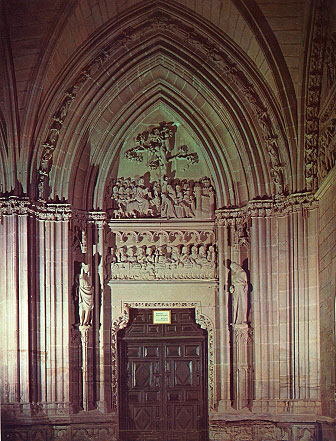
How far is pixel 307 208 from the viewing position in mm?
15266

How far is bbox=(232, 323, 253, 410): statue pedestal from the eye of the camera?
52.0 feet

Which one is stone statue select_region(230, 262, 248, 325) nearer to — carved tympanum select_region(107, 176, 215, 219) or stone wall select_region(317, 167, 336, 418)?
carved tympanum select_region(107, 176, 215, 219)

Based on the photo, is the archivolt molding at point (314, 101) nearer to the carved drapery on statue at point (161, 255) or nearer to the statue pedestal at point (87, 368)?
the carved drapery on statue at point (161, 255)

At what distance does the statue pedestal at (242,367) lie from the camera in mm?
15836

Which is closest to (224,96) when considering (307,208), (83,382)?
(307,208)

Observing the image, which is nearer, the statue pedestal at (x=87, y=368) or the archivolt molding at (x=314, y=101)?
the archivolt molding at (x=314, y=101)

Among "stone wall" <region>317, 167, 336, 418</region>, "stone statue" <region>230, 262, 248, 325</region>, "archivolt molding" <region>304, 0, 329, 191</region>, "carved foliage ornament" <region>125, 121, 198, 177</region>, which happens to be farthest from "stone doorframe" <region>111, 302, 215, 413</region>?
"archivolt molding" <region>304, 0, 329, 191</region>

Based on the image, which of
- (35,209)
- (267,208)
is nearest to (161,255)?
(267,208)

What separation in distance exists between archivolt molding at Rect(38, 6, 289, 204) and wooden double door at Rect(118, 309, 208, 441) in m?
3.33

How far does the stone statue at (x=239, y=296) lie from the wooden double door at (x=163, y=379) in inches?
41.2

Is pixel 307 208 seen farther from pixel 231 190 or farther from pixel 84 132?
pixel 84 132

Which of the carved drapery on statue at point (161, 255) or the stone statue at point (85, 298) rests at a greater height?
the carved drapery on statue at point (161, 255)

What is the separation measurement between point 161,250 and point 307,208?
3.26m

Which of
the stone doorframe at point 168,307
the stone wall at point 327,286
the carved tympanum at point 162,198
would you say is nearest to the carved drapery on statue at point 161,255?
the carved tympanum at point 162,198
